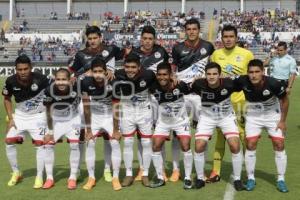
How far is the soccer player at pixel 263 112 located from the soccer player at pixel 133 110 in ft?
4.85

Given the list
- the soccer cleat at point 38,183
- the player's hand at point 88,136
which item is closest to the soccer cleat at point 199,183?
the player's hand at point 88,136

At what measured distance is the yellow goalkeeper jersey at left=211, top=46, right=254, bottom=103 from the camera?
8086 millimetres

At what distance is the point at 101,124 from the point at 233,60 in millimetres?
2403

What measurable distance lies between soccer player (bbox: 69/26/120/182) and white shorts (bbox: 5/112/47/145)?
73cm

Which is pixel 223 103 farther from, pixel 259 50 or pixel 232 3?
pixel 232 3

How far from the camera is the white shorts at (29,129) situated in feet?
26.1

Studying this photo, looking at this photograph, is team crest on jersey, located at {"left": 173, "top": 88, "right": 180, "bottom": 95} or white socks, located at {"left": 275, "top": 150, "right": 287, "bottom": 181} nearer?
white socks, located at {"left": 275, "top": 150, "right": 287, "bottom": 181}

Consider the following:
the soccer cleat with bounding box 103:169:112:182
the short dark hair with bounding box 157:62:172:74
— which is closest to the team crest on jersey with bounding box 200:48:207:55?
the short dark hair with bounding box 157:62:172:74

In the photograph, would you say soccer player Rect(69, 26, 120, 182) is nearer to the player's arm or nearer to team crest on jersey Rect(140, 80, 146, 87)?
the player's arm

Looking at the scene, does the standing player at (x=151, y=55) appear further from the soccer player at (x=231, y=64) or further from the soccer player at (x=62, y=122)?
the soccer player at (x=62, y=122)

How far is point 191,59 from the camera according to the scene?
823 cm

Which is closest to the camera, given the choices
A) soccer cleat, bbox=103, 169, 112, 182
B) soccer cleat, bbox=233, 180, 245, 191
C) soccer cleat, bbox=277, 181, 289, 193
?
soccer cleat, bbox=277, 181, 289, 193

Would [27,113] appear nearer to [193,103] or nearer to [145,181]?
[145,181]

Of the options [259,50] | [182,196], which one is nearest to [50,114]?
[182,196]
